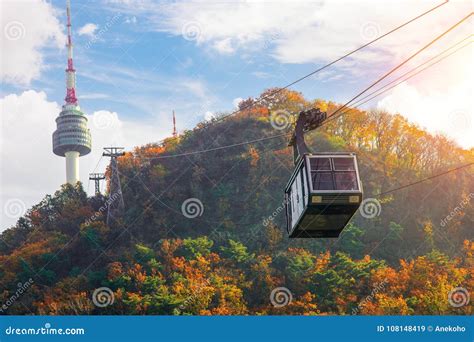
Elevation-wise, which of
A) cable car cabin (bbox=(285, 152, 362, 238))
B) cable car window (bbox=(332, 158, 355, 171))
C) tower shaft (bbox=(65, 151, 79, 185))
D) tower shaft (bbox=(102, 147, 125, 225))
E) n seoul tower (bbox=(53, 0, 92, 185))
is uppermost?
n seoul tower (bbox=(53, 0, 92, 185))

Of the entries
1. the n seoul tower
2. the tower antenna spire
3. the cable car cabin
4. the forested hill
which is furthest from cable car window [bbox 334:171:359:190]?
the n seoul tower

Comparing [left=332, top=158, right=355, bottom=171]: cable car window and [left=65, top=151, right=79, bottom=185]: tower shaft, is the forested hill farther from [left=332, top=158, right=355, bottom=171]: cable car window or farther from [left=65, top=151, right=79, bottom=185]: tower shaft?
[left=65, top=151, right=79, bottom=185]: tower shaft

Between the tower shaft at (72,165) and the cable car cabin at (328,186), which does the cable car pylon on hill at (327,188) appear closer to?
the cable car cabin at (328,186)

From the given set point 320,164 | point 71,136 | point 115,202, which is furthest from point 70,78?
point 320,164

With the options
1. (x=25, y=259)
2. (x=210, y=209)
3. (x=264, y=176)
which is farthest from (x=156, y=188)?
(x=25, y=259)

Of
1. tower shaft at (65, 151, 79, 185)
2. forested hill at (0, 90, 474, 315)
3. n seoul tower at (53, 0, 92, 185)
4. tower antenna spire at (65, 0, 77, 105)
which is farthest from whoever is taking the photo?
tower shaft at (65, 151, 79, 185)
